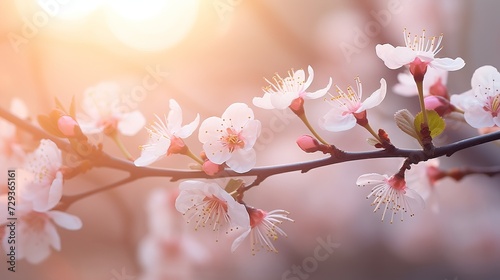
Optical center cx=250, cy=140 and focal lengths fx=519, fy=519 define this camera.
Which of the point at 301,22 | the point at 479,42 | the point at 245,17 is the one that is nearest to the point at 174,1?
the point at 245,17

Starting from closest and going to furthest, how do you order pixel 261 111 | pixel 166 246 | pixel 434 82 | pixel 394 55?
pixel 394 55 < pixel 434 82 < pixel 166 246 < pixel 261 111

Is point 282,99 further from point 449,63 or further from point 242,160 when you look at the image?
point 449,63

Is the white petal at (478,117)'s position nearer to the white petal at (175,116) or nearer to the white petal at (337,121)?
the white petal at (337,121)

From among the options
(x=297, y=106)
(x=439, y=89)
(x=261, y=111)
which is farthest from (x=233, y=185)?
(x=261, y=111)

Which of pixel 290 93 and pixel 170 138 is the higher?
pixel 290 93

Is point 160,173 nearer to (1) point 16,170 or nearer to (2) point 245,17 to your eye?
(1) point 16,170

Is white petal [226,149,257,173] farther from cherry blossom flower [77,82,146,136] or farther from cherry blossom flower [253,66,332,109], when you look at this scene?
cherry blossom flower [77,82,146,136]

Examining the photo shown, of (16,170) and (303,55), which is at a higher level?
(303,55)

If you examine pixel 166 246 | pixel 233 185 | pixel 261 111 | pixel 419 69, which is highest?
pixel 419 69
